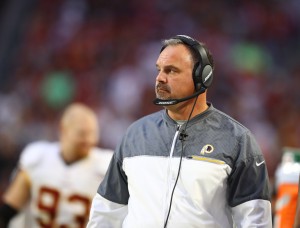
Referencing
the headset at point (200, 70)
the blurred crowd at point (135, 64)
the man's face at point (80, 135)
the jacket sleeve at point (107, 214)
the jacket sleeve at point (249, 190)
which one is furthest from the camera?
the blurred crowd at point (135, 64)

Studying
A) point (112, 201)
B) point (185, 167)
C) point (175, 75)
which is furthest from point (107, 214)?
point (175, 75)

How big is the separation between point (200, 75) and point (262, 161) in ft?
1.36

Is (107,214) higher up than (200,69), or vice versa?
(200,69)

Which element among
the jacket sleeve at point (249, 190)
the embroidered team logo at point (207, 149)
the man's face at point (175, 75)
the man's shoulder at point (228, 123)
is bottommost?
the jacket sleeve at point (249, 190)

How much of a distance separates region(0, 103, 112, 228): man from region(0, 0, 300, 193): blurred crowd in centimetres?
346

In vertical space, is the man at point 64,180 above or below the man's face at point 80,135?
below

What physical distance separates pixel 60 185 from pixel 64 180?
49 millimetres

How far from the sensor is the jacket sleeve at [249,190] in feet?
10.1

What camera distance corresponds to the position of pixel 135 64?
1124cm

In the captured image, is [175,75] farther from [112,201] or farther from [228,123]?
[112,201]

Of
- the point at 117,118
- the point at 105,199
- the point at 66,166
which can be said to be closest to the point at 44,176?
the point at 66,166

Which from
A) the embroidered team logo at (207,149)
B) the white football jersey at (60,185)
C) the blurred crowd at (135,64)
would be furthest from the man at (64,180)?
the blurred crowd at (135,64)

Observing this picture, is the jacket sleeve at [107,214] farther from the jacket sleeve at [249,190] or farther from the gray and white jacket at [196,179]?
the jacket sleeve at [249,190]

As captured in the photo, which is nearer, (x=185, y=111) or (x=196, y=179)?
(x=196, y=179)
